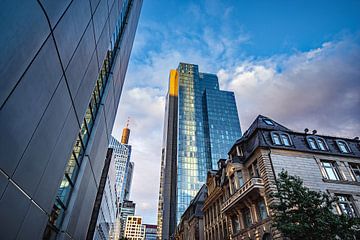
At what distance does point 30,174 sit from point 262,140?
19.7 metres

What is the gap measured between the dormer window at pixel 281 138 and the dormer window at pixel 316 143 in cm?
236

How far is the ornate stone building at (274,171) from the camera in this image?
62.2 ft

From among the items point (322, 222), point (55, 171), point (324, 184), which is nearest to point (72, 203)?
point (55, 171)

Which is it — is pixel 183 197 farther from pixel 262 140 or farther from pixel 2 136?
pixel 2 136

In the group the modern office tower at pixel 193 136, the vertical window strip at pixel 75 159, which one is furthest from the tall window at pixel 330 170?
the modern office tower at pixel 193 136

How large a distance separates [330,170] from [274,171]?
23.3ft

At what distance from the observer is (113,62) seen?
55.9 ft

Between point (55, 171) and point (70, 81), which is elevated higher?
point (70, 81)

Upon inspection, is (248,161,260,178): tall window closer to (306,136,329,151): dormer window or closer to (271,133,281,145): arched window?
(271,133,281,145): arched window

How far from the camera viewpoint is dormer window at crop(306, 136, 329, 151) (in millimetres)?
22461

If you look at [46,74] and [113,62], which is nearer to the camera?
[46,74]

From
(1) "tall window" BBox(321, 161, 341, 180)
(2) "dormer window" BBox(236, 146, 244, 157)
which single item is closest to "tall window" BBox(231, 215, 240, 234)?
(2) "dormer window" BBox(236, 146, 244, 157)

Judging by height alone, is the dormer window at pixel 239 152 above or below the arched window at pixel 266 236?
above

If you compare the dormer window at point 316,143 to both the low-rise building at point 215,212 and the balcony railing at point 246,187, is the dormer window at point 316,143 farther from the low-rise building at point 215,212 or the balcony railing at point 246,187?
the low-rise building at point 215,212
